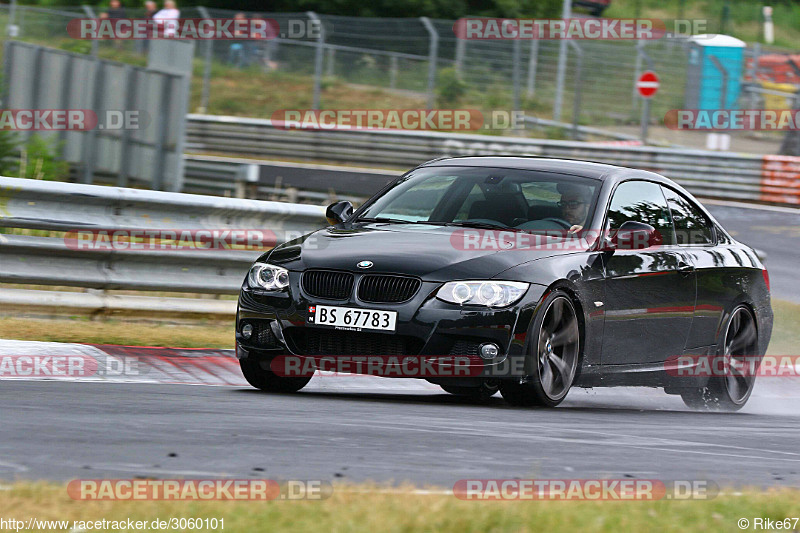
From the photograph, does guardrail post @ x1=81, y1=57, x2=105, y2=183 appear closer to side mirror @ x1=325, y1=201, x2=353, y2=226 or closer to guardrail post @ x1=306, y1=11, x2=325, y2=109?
guardrail post @ x1=306, y1=11, x2=325, y2=109

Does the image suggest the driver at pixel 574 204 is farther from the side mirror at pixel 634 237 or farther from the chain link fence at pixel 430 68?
the chain link fence at pixel 430 68

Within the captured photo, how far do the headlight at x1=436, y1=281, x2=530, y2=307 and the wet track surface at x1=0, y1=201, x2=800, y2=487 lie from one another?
57 centimetres

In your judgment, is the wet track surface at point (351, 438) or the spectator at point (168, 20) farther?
the spectator at point (168, 20)

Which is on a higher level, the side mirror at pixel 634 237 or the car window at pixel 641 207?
the car window at pixel 641 207

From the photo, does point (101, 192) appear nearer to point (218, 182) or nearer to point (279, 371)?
point (279, 371)

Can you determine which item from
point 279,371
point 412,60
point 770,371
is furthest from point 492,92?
point 279,371

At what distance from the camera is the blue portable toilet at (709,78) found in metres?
25.7

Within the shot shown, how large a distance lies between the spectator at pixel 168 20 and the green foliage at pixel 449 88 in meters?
5.13

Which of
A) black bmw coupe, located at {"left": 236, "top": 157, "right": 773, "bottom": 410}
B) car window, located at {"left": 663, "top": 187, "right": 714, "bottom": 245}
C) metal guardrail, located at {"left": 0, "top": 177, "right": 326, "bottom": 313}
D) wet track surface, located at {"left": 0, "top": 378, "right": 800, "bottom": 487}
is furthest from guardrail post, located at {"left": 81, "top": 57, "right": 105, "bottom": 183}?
wet track surface, located at {"left": 0, "top": 378, "right": 800, "bottom": 487}

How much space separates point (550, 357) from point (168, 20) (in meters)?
18.2

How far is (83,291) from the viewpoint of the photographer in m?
10.2

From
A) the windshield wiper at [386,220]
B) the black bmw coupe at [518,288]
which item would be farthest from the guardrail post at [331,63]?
the windshield wiper at [386,220]

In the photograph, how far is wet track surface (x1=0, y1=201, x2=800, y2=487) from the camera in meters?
4.89

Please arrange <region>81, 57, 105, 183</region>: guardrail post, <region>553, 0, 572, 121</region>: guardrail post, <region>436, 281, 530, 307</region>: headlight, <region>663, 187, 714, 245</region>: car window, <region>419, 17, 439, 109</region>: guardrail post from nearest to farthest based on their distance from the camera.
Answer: <region>436, 281, 530, 307</region>: headlight < <region>663, 187, 714, 245</region>: car window < <region>81, 57, 105, 183</region>: guardrail post < <region>553, 0, 572, 121</region>: guardrail post < <region>419, 17, 439, 109</region>: guardrail post
